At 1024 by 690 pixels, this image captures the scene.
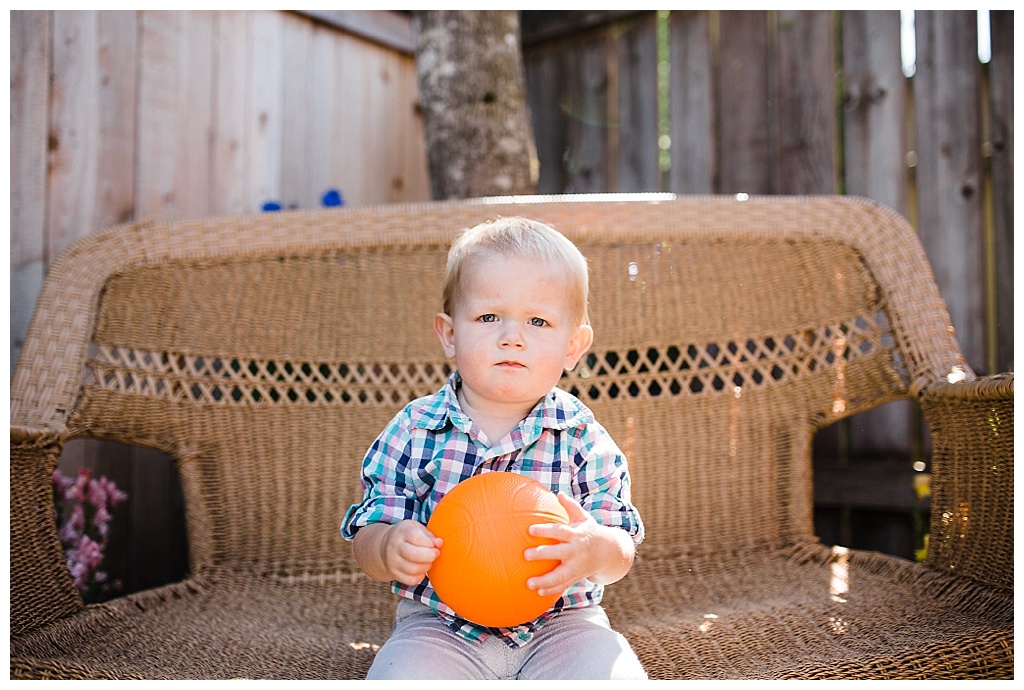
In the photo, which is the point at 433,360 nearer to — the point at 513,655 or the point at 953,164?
the point at 513,655

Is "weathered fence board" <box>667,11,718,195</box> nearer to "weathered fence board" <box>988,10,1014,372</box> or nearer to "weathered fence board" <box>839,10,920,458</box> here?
"weathered fence board" <box>839,10,920,458</box>

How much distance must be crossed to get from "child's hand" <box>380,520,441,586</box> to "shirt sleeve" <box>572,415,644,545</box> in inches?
12.8

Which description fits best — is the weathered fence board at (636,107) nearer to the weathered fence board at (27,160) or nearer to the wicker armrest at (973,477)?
the wicker armrest at (973,477)

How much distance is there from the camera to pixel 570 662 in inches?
52.7

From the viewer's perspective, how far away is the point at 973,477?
68.0 inches

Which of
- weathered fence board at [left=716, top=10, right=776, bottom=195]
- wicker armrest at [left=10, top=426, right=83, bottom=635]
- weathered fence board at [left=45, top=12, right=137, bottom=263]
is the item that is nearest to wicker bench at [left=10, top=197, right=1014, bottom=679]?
wicker armrest at [left=10, top=426, right=83, bottom=635]

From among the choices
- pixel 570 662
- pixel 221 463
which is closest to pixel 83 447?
pixel 221 463

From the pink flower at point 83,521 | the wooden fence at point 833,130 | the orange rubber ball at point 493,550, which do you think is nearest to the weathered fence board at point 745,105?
the wooden fence at point 833,130

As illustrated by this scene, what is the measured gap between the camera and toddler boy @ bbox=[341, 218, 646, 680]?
1.32 meters

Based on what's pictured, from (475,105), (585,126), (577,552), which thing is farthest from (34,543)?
(585,126)

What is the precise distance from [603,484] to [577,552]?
269 mm

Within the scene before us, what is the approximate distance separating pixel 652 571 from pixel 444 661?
88 cm

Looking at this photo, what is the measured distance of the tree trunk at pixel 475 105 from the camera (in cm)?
267

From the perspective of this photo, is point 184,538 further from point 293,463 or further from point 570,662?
point 570,662
